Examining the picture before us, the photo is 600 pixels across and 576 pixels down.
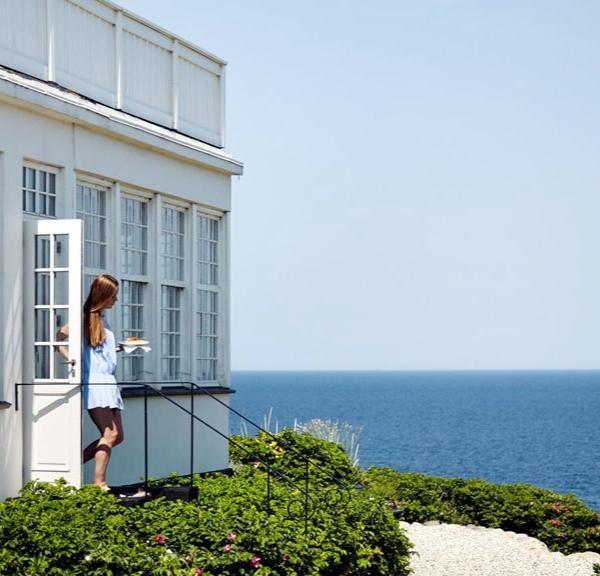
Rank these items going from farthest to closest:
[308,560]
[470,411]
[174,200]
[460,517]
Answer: [470,411]
[460,517]
[174,200]
[308,560]

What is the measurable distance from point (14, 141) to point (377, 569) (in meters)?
5.32

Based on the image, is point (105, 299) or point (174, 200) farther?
point (174, 200)

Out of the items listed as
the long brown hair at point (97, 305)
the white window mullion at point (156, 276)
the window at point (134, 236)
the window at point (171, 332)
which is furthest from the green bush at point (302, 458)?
the long brown hair at point (97, 305)

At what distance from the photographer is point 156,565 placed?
1081 cm

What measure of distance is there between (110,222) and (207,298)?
261cm

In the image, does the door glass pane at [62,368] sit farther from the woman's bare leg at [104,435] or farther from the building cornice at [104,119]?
the building cornice at [104,119]

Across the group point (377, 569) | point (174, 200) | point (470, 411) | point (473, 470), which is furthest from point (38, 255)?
point (470, 411)

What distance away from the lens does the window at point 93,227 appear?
46.4 feet

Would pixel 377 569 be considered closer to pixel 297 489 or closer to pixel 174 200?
pixel 297 489

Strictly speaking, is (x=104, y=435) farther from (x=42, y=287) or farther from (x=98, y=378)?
(x=42, y=287)

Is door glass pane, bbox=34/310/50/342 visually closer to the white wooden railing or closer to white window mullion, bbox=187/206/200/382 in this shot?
the white wooden railing

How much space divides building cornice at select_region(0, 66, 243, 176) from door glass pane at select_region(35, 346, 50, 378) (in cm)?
229

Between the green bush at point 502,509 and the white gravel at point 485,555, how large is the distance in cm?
66

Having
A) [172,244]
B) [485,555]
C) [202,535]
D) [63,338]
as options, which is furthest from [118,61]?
[485,555]
